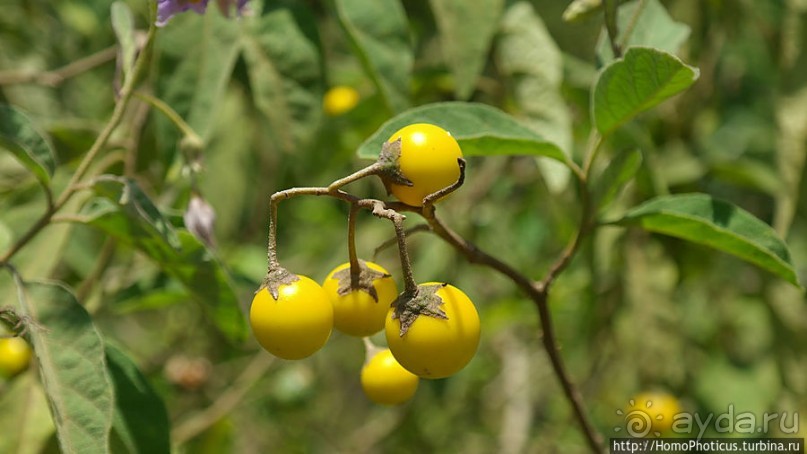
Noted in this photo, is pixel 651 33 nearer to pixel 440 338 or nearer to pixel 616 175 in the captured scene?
pixel 616 175

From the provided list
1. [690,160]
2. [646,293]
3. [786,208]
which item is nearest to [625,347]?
[646,293]

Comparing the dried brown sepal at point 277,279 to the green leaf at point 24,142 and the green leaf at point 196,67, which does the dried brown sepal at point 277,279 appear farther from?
the green leaf at point 196,67

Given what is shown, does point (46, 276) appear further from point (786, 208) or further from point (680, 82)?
point (786, 208)

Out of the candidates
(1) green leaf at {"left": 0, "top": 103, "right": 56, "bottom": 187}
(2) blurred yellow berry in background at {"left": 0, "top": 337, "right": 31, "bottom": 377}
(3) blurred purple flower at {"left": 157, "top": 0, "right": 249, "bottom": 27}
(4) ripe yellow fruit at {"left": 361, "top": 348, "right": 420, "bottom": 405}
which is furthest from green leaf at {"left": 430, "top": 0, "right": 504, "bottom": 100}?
(2) blurred yellow berry in background at {"left": 0, "top": 337, "right": 31, "bottom": 377}

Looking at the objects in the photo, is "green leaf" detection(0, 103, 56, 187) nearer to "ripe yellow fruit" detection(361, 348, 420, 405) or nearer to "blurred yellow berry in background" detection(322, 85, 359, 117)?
"ripe yellow fruit" detection(361, 348, 420, 405)

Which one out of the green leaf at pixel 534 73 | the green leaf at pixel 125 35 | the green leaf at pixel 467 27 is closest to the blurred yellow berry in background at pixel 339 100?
the green leaf at pixel 534 73

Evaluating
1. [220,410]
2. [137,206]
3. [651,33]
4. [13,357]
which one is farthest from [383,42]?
[220,410]
